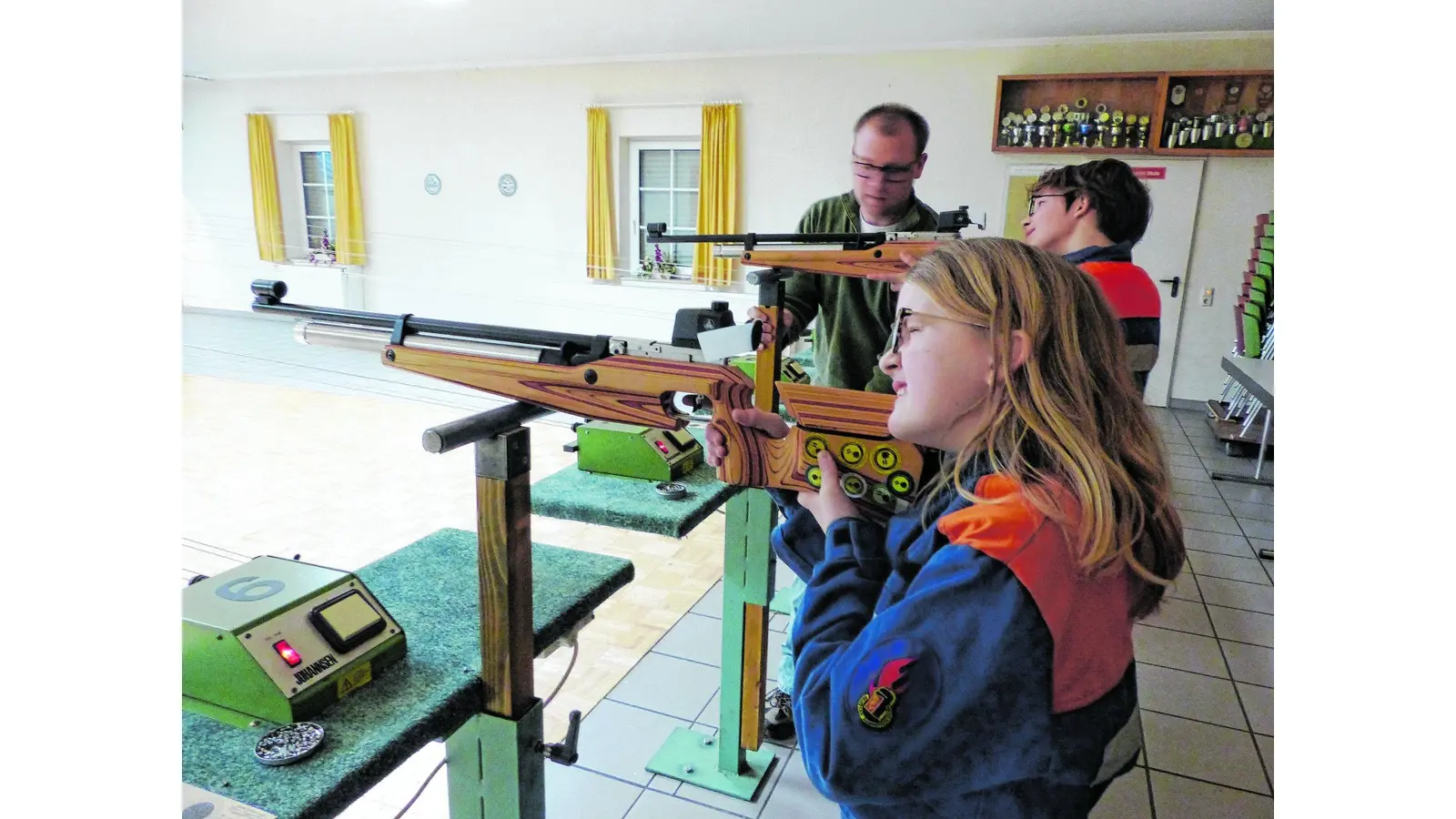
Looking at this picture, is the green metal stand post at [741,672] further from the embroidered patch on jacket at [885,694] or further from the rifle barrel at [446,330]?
the embroidered patch on jacket at [885,694]

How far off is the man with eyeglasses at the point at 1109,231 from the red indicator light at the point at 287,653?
1.43 m

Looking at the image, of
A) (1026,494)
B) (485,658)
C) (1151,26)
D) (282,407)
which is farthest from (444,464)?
(1151,26)

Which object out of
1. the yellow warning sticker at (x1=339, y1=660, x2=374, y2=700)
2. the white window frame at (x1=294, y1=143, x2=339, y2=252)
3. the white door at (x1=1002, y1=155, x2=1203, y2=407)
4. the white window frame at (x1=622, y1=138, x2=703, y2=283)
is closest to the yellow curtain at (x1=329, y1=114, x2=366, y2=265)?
the white window frame at (x1=294, y1=143, x2=339, y2=252)

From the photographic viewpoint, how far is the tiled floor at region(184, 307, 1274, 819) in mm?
1814

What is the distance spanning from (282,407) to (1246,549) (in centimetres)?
590

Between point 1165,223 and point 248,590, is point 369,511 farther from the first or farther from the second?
point 1165,223

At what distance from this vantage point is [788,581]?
3.16 m

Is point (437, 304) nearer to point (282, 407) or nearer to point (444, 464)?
point (282, 407)

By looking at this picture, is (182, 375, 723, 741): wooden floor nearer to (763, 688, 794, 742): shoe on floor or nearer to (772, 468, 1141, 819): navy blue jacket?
(763, 688, 794, 742): shoe on floor

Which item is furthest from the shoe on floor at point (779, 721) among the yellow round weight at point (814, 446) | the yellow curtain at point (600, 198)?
the yellow curtain at point (600, 198)

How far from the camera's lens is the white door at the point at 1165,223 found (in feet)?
18.1

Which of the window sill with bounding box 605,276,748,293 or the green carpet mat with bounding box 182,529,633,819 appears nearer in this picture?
the green carpet mat with bounding box 182,529,633,819

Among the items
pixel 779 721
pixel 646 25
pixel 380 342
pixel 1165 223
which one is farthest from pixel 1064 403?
pixel 1165 223

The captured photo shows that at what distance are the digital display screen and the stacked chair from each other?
15.3 ft
